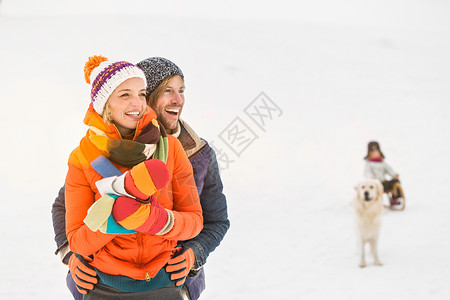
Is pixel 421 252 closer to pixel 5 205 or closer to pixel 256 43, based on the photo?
pixel 5 205

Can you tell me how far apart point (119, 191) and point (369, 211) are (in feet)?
18.3

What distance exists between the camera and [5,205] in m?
9.46

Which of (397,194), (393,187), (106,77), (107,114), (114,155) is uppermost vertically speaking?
(393,187)

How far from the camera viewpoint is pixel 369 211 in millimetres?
6391

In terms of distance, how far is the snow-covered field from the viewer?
6.55 metres

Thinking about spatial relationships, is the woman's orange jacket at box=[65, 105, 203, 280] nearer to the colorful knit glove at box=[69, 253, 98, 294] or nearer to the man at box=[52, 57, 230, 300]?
the colorful knit glove at box=[69, 253, 98, 294]

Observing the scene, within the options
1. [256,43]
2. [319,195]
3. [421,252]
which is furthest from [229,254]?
[256,43]

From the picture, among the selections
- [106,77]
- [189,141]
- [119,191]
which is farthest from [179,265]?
[106,77]

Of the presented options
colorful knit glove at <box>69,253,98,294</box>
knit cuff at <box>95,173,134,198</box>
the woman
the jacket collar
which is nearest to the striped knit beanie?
the woman

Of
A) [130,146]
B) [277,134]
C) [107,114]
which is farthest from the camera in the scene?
[277,134]

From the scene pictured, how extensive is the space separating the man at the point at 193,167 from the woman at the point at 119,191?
0.86ft

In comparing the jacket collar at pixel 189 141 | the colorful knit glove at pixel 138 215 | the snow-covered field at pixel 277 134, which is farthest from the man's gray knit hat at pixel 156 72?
the snow-covered field at pixel 277 134

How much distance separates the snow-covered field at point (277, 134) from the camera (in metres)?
6.55

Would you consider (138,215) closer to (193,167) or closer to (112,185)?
(112,185)
